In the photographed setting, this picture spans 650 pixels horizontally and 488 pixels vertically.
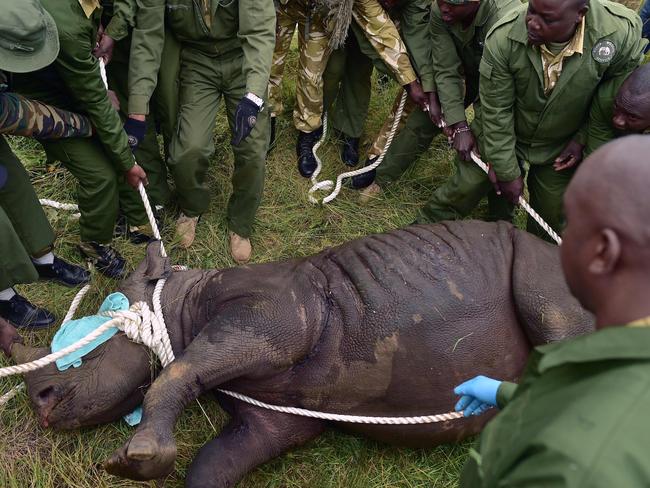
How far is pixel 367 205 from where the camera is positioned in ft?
16.1

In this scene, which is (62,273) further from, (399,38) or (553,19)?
(553,19)

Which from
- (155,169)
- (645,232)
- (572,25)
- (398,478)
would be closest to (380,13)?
(572,25)

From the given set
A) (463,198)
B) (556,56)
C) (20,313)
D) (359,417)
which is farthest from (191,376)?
(556,56)

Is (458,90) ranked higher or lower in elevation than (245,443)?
higher

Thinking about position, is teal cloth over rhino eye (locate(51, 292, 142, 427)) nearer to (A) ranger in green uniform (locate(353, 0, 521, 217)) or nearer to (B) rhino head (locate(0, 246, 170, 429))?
(B) rhino head (locate(0, 246, 170, 429))

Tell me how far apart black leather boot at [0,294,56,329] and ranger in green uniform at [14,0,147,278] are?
22.0 inches

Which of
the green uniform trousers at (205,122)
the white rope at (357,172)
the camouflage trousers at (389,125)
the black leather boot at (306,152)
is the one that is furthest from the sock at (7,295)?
the camouflage trousers at (389,125)

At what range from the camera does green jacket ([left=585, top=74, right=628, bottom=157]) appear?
3.57 meters

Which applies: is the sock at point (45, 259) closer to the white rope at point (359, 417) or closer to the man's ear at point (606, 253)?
the white rope at point (359, 417)

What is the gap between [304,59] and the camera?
186 inches

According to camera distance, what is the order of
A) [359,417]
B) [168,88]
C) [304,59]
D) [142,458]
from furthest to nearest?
[304,59], [168,88], [359,417], [142,458]

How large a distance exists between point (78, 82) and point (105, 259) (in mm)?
1224

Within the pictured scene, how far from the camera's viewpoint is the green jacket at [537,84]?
11.4 ft

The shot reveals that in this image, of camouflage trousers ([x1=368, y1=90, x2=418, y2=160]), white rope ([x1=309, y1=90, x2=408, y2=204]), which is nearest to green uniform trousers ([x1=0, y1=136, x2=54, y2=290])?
white rope ([x1=309, y1=90, x2=408, y2=204])
